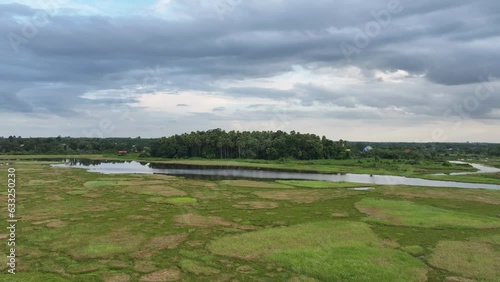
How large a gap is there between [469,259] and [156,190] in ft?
123

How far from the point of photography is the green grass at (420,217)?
101 ft

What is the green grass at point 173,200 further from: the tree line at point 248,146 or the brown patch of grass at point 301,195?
the tree line at point 248,146

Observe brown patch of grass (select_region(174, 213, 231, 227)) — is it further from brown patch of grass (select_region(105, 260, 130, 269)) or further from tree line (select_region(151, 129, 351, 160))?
tree line (select_region(151, 129, 351, 160))

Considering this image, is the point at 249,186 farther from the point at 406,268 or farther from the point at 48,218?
the point at 406,268

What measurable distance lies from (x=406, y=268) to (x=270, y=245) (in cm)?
803

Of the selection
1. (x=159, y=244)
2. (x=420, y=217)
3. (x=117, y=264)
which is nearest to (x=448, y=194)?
(x=420, y=217)

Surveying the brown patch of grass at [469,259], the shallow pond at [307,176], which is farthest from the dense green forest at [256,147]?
the brown patch of grass at [469,259]

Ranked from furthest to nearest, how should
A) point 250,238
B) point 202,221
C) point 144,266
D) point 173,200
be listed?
point 173,200 < point 202,221 < point 250,238 < point 144,266

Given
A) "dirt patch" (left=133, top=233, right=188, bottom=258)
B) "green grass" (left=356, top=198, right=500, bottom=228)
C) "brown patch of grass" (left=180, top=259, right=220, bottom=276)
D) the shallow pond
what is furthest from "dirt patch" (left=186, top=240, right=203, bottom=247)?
the shallow pond

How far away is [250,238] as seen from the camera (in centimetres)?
2558

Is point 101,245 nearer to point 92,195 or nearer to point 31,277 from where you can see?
point 31,277

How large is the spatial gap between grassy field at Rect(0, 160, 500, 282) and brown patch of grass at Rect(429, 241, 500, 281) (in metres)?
0.06

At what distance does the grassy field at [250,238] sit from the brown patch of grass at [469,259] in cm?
6

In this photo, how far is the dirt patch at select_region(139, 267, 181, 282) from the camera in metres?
18.4
